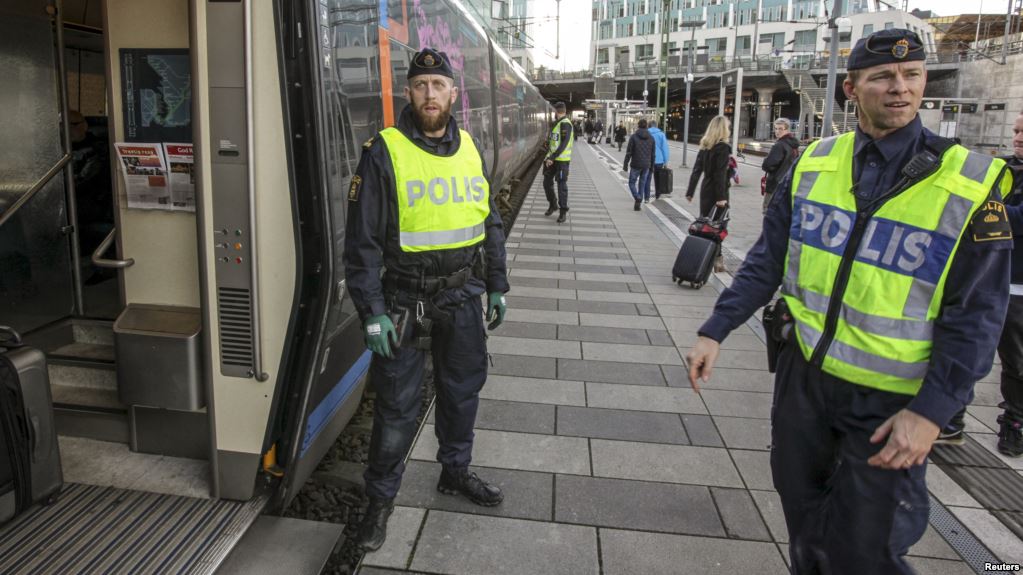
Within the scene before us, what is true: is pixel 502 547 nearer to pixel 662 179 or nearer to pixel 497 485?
pixel 497 485

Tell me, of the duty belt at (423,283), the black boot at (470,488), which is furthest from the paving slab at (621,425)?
the duty belt at (423,283)

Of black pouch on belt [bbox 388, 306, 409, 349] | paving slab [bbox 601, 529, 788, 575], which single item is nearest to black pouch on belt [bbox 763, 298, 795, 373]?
paving slab [bbox 601, 529, 788, 575]

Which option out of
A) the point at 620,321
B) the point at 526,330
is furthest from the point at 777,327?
the point at 620,321

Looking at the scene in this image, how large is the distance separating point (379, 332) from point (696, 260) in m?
5.15

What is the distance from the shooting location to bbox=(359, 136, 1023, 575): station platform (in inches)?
111

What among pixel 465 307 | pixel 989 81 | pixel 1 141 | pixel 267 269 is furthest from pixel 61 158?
pixel 989 81

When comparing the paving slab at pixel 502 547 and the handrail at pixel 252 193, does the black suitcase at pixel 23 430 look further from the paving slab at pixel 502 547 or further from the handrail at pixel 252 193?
the paving slab at pixel 502 547

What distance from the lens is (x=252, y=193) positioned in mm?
2582

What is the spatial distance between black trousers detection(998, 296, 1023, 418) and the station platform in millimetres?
293

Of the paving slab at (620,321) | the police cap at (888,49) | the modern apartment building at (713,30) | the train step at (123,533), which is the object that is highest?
the modern apartment building at (713,30)

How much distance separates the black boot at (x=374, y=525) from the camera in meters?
2.81

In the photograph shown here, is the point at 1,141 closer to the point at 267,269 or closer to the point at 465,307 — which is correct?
the point at 267,269

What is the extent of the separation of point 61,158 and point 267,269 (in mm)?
2068

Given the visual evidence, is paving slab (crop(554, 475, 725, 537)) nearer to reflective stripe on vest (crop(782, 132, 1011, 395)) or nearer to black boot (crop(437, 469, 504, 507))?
black boot (crop(437, 469, 504, 507))
